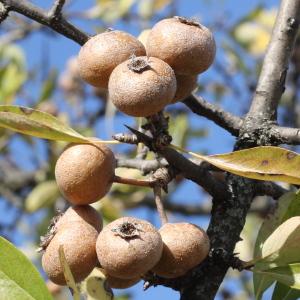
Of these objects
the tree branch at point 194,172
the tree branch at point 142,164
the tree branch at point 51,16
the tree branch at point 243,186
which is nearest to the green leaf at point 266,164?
the tree branch at point 194,172

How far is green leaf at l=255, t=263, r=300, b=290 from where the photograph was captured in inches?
49.8

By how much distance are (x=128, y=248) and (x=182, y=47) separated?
357mm

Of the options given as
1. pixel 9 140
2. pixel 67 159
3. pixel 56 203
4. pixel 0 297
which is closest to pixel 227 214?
pixel 67 159

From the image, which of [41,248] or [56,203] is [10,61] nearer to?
[56,203]

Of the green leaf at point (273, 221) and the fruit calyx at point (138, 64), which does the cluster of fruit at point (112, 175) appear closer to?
the fruit calyx at point (138, 64)

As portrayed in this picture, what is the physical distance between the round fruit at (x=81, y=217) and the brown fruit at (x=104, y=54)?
0.22 m

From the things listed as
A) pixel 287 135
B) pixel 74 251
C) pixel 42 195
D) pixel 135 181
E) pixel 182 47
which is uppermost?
pixel 182 47

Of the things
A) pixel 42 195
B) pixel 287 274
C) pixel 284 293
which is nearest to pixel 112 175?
pixel 287 274

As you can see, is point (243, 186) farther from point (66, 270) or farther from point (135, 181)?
point (66, 270)

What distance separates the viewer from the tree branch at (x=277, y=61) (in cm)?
152

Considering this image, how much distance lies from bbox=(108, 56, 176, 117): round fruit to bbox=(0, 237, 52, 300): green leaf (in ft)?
1.00

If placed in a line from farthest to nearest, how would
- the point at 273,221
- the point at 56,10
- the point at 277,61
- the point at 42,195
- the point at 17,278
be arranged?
the point at 42,195, the point at 277,61, the point at 273,221, the point at 56,10, the point at 17,278

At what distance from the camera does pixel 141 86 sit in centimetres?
116

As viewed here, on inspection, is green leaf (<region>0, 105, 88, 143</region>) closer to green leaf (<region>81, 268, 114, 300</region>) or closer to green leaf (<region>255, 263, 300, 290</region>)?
green leaf (<region>81, 268, 114, 300</region>)
